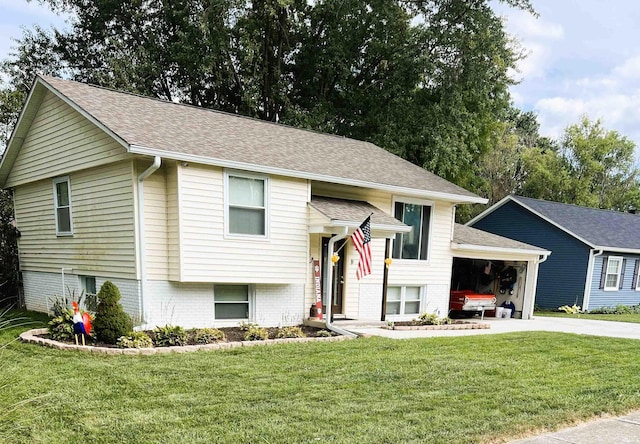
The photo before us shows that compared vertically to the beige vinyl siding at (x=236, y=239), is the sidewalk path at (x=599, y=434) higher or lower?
lower

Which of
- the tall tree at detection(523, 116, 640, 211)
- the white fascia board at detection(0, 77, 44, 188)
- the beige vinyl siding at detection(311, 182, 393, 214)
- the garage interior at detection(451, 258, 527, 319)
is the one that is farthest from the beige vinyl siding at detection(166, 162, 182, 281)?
the tall tree at detection(523, 116, 640, 211)

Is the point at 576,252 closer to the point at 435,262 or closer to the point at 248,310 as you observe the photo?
the point at 435,262

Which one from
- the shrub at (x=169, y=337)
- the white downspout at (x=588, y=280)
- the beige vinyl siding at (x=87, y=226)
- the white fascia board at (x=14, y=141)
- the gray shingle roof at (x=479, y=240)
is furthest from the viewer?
the white downspout at (x=588, y=280)

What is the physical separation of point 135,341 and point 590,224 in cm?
2094

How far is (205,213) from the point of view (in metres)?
8.14

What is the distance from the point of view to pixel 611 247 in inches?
703

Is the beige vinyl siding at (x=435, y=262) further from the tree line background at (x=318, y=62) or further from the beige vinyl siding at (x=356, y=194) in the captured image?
the tree line background at (x=318, y=62)

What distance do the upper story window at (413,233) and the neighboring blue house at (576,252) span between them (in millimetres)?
9952

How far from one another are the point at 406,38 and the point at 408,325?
47.0ft

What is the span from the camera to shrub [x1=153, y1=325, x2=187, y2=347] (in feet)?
22.7

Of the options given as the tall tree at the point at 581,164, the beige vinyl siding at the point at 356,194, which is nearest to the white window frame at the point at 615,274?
the beige vinyl siding at the point at 356,194

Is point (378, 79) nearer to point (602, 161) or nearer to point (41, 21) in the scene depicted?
point (41, 21)

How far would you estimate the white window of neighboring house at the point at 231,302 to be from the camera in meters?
8.92

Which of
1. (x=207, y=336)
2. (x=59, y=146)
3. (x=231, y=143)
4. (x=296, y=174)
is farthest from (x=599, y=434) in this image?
(x=59, y=146)
